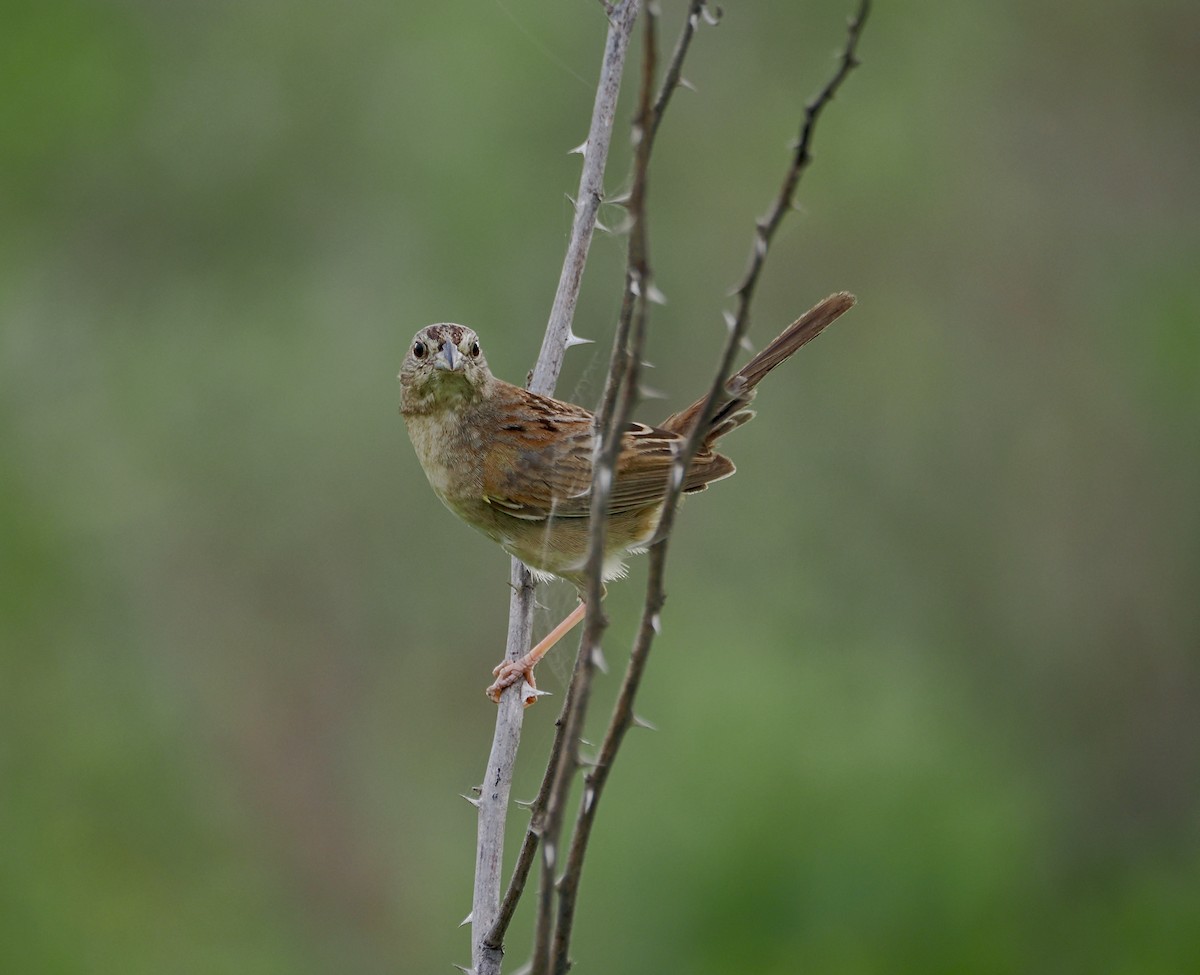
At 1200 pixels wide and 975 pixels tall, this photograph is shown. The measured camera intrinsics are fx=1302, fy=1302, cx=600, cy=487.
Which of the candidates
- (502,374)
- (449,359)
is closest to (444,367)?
(449,359)

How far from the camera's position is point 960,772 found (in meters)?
8.49

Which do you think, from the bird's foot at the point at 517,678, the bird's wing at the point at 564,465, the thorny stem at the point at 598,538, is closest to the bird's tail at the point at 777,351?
the bird's wing at the point at 564,465

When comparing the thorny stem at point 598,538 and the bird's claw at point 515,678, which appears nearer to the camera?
the thorny stem at point 598,538

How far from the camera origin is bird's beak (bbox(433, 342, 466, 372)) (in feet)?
15.5

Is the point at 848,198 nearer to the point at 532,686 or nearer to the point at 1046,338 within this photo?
the point at 1046,338

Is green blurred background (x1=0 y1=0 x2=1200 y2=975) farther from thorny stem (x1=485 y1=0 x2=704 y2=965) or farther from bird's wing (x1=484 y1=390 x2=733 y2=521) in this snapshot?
thorny stem (x1=485 y1=0 x2=704 y2=965)

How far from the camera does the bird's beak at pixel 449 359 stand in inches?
187

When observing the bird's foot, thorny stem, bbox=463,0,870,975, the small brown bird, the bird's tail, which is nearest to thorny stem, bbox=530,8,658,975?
thorny stem, bbox=463,0,870,975

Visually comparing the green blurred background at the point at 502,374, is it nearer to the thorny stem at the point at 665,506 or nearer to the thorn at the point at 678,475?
the thorny stem at the point at 665,506

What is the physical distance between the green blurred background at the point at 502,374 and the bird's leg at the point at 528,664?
349 centimetres

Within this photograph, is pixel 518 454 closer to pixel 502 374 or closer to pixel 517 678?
pixel 517 678

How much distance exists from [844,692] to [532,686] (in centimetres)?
419

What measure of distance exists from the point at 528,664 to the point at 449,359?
3.74 feet

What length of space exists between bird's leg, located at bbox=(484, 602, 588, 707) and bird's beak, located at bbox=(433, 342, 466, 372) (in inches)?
38.8
